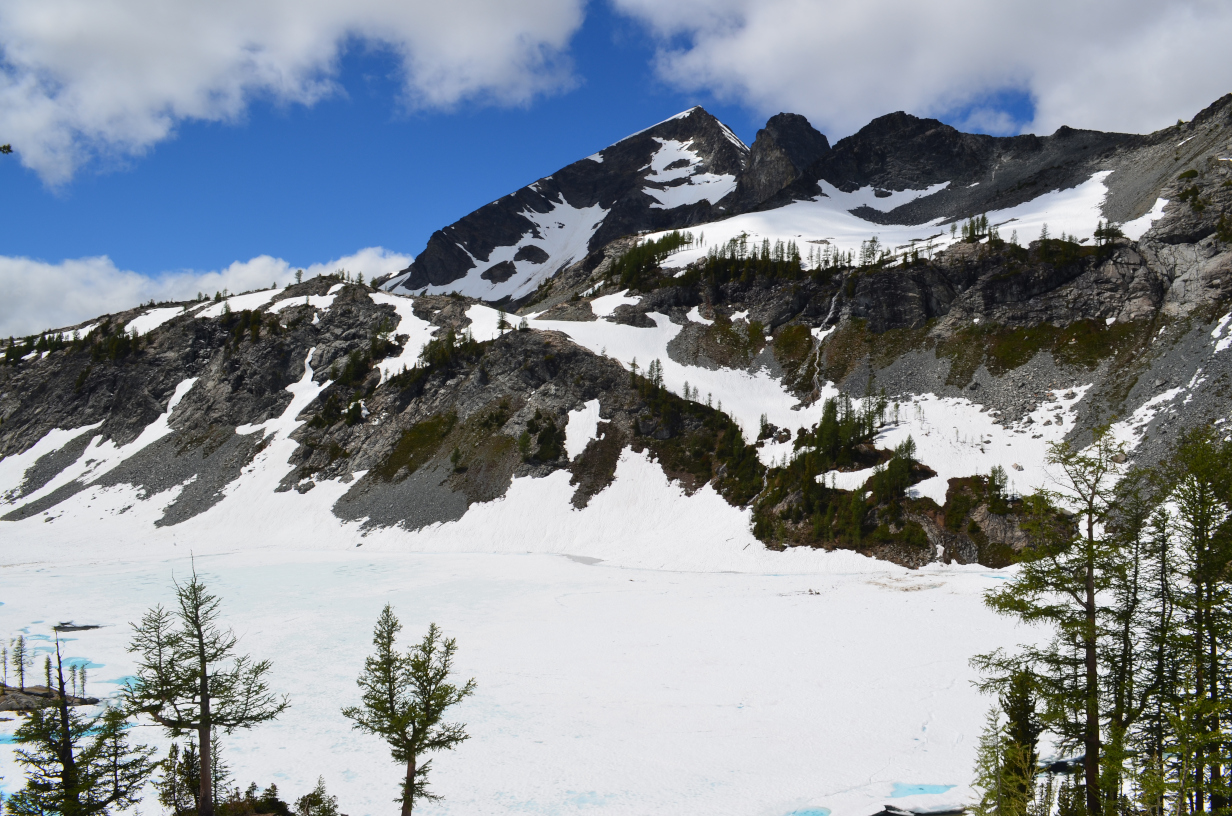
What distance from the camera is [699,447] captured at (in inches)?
2813

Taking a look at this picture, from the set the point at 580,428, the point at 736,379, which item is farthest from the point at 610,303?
the point at 580,428

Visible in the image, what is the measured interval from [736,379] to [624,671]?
59741mm

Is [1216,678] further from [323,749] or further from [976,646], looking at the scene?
[323,749]

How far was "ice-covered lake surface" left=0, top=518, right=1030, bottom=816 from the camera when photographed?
19.7m

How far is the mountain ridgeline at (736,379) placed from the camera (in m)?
56.9

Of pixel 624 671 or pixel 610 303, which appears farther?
pixel 610 303

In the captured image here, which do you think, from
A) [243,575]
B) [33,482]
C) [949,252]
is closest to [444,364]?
[243,575]

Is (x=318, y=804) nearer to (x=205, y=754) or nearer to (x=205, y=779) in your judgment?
(x=205, y=779)

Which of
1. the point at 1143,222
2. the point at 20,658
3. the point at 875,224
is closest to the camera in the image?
the point at 20,658

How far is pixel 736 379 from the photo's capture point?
8456 centimetres

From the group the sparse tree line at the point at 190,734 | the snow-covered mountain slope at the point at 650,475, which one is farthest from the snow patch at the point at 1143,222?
the sparse tree line at the point at 190,734

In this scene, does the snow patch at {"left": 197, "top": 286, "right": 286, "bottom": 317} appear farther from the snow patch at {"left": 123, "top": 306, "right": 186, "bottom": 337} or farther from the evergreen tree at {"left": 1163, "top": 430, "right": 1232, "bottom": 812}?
the evergreen tree at {"left": 1163, "top": 430, "right": 1232, "bottom": 812}

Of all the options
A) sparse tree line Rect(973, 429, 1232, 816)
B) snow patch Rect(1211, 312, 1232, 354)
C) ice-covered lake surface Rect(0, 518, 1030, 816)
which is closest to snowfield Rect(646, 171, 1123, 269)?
snow patch Rect(1211, 312, 1232, 354)

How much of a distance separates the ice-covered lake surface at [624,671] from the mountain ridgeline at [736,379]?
40.0 ft
